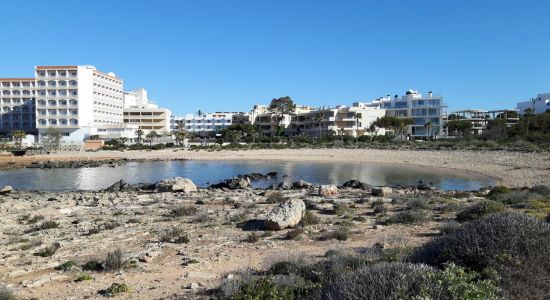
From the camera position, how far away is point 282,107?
436 feet

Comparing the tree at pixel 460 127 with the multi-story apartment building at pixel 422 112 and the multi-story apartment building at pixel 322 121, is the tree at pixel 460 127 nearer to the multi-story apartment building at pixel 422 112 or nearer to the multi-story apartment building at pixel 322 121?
the multi-story apartment building at pixel 422 112

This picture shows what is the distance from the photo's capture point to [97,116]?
12025 centimetres

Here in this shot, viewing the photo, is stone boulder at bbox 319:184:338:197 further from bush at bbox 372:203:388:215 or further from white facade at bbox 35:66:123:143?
white facade at bbox 35:66:123:143

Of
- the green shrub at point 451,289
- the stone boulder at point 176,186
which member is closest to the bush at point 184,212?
the stone boulder at point 176,186

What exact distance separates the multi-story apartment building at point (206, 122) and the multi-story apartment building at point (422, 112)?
56.3 m

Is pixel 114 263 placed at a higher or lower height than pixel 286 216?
lower

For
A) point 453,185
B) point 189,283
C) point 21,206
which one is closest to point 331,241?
point 189,283

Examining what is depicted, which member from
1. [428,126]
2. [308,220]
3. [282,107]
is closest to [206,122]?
[282,107]

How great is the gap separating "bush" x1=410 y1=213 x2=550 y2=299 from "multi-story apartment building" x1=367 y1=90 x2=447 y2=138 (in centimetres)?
11189

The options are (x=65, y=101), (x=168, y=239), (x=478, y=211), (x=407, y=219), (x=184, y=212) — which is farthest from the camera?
(x=65, y=101)

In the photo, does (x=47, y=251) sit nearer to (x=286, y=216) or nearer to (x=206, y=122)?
(x=286, y=216)

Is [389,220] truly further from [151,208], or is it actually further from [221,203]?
[151,208]

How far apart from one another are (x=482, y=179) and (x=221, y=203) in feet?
96.4

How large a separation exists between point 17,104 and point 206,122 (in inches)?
2386
